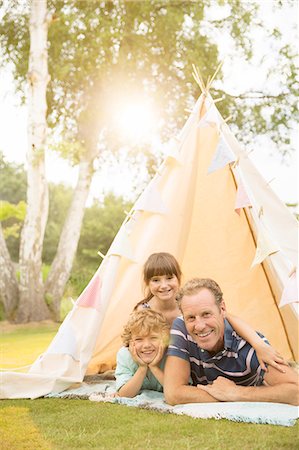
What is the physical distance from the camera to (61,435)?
3283 millimetres

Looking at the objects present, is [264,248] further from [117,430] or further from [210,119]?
[117,430]

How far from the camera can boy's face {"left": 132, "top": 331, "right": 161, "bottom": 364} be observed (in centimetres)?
390

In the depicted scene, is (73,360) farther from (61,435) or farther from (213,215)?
(213,215)

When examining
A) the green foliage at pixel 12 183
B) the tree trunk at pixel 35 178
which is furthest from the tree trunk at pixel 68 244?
the green foliage at pixel 12 183

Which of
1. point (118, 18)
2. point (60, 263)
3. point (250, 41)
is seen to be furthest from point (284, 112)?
point (60, 263)

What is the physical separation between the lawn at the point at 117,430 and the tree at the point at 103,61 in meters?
7.93

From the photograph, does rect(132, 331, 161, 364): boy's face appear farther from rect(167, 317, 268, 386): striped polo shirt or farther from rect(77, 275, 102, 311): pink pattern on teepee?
rect(77, 275, 102, 311): pink pattern on teepee

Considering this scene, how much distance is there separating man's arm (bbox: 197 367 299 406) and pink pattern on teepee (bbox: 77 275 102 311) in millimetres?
1165

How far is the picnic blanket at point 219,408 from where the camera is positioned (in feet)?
11.0

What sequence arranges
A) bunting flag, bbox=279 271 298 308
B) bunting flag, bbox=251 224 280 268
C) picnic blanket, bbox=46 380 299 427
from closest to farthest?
1. picnic blanket, bbox=46 380 299 427
2. bunting flag, bbox=279 271 298 308
3. bunting flag, bbox=251 224 280 268

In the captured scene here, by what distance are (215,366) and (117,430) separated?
26.7 inches

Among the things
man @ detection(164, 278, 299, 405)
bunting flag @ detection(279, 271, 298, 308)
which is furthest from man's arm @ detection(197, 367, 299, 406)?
bunting flag @ detection(279, 271, 298, 308)

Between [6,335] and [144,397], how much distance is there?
→ 245 inches

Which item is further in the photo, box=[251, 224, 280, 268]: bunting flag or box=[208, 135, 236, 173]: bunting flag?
box=[208, 135, 236, 173]: bunting flag
